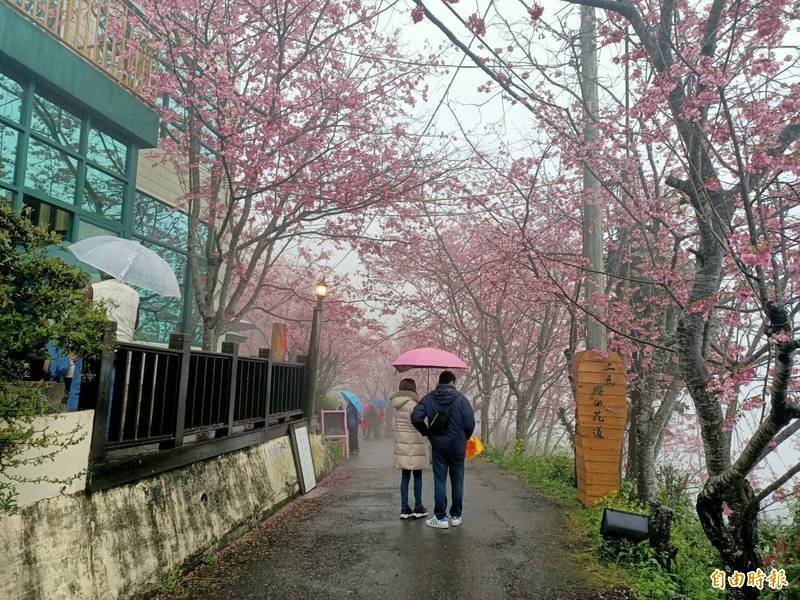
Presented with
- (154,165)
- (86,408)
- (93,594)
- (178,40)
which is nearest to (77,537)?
(93,594)

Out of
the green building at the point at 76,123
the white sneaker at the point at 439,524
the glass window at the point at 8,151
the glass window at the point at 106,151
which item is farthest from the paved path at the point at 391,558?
the glass window at the point at 106,151

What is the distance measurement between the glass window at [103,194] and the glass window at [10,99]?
1.59 meters

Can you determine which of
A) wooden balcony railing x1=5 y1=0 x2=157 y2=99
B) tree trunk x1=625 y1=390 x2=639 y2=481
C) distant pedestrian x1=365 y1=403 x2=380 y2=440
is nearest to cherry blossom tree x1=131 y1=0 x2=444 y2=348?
wooden balcony railing x1=5 y1=0 x2=157 y2=99

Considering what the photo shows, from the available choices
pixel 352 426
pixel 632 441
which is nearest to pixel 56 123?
pixel 632 441

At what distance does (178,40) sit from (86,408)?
766cm

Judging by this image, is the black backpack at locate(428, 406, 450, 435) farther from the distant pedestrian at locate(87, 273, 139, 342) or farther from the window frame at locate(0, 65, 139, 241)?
the window frame at locate(0, 65, 139, 241)

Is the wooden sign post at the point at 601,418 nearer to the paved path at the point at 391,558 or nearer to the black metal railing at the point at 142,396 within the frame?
the paved path at the point at 391,558

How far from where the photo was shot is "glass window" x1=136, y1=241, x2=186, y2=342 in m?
11.5

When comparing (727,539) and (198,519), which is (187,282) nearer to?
(198,519)

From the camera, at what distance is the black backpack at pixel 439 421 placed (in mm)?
6863

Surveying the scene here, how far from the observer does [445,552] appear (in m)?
5.83

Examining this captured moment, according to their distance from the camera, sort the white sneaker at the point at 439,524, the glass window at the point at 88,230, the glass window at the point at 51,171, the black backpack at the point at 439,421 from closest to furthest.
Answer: the white sneaker at the point at 439,524 < the black backpack at the point at 439,421 < the glass window at the point at 51,171 < the glass window at the point at 88,230

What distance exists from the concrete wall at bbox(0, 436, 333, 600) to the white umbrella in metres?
2.34

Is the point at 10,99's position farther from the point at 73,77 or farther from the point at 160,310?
the point at 160,310
